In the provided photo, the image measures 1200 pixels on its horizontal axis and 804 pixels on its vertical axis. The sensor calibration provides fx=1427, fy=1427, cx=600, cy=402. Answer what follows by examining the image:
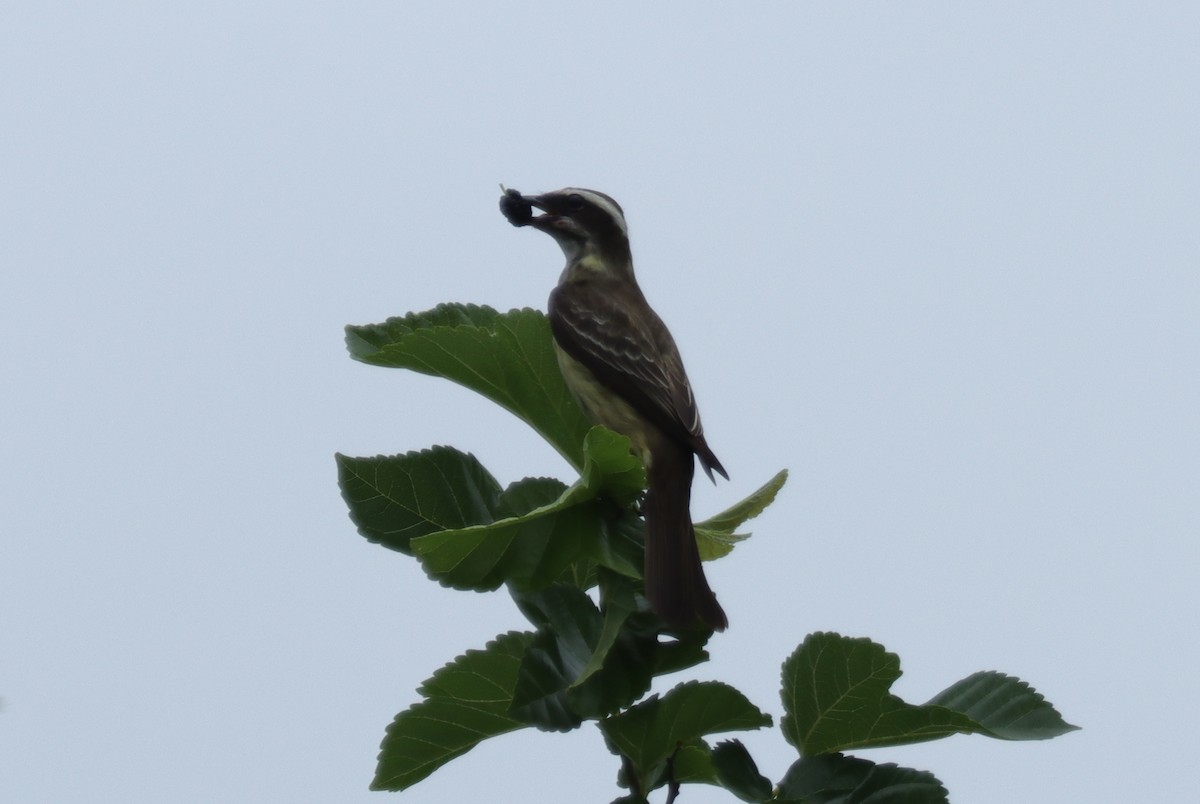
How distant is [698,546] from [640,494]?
0.58 meters

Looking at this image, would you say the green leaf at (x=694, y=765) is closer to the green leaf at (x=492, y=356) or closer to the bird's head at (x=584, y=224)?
the green leaf at (x=492, y=356)

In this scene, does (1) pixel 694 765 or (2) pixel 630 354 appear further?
(2) pixel 630 354

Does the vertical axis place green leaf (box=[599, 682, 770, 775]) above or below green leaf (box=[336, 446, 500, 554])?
below

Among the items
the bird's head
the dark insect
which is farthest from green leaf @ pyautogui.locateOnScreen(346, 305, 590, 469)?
the bird's head

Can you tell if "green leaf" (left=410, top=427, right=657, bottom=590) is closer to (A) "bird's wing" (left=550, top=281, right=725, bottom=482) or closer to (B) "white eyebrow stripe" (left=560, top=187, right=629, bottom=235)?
(A) "bird's wing" (left=550, top=281, right=725, bottom=482)

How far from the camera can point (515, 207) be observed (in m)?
5.46

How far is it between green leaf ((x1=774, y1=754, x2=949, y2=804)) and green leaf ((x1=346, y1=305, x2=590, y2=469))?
1105mm

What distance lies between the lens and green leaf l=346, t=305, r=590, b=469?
3438 mm

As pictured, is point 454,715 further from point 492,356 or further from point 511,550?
point 492,356

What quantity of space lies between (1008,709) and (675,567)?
78 centimetres

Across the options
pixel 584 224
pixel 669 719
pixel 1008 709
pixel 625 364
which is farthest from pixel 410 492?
pixel 584 224

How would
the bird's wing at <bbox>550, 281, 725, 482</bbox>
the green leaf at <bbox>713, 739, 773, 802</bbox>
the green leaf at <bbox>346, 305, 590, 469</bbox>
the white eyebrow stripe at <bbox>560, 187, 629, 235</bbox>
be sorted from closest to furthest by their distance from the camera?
the green leaf at <bbox>713, 739, 773, 802</bbox>
the green leaf at <bbox>346, 305, 590, 469</bbox>
the bird's wing at <bbox>550, 281, 725, 482</bbox>
the white eyebrow stripe at <bbox>560, 187, 629, 235</bbox>

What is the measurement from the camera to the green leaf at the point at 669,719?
9.53 feet

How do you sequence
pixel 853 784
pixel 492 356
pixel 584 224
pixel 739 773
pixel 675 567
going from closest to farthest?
1. pixel 739 773
2. pixel 853 784
3. pixel 675 567
4. pixel 492 356
5. pixel 584 224
